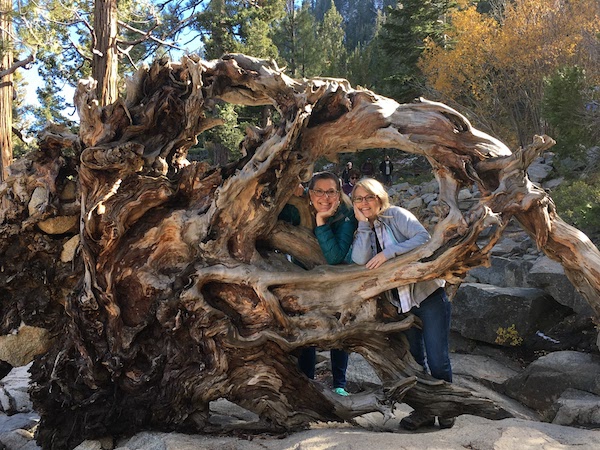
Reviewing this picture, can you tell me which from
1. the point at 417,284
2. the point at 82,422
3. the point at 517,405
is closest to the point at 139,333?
the point at 82,422

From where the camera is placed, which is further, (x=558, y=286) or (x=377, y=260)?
(x=558, y=286)

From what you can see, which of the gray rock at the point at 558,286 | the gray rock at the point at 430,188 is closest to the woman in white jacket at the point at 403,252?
the gray rock at the point at 558,286

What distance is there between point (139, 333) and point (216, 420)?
3.00 ft

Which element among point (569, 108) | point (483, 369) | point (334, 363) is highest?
point (569, 108)

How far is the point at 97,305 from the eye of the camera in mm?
3783

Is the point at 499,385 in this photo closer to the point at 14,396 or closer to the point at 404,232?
the point at 404,232

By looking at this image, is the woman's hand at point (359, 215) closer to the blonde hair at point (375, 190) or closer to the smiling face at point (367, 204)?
the smiling face at point (367, 204)

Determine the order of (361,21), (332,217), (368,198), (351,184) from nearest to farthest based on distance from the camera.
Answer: (368,198) → (332,217) → (351,184) → (361,21)

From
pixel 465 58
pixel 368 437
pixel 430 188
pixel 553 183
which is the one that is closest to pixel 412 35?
Answer: pixel 465 58

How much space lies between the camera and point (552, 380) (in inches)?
197

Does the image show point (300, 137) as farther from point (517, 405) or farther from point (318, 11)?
point (318, 11)

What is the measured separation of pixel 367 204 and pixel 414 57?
73.6ft

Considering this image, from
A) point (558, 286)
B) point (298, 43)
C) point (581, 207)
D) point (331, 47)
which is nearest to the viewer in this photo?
point (558, 286)

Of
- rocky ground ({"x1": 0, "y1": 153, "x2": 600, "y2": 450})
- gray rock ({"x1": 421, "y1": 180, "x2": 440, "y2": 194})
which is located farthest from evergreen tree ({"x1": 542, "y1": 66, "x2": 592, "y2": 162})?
rocky ground ({"x1": 0, "y1": 153, "x2": 600, "y2": 450})
